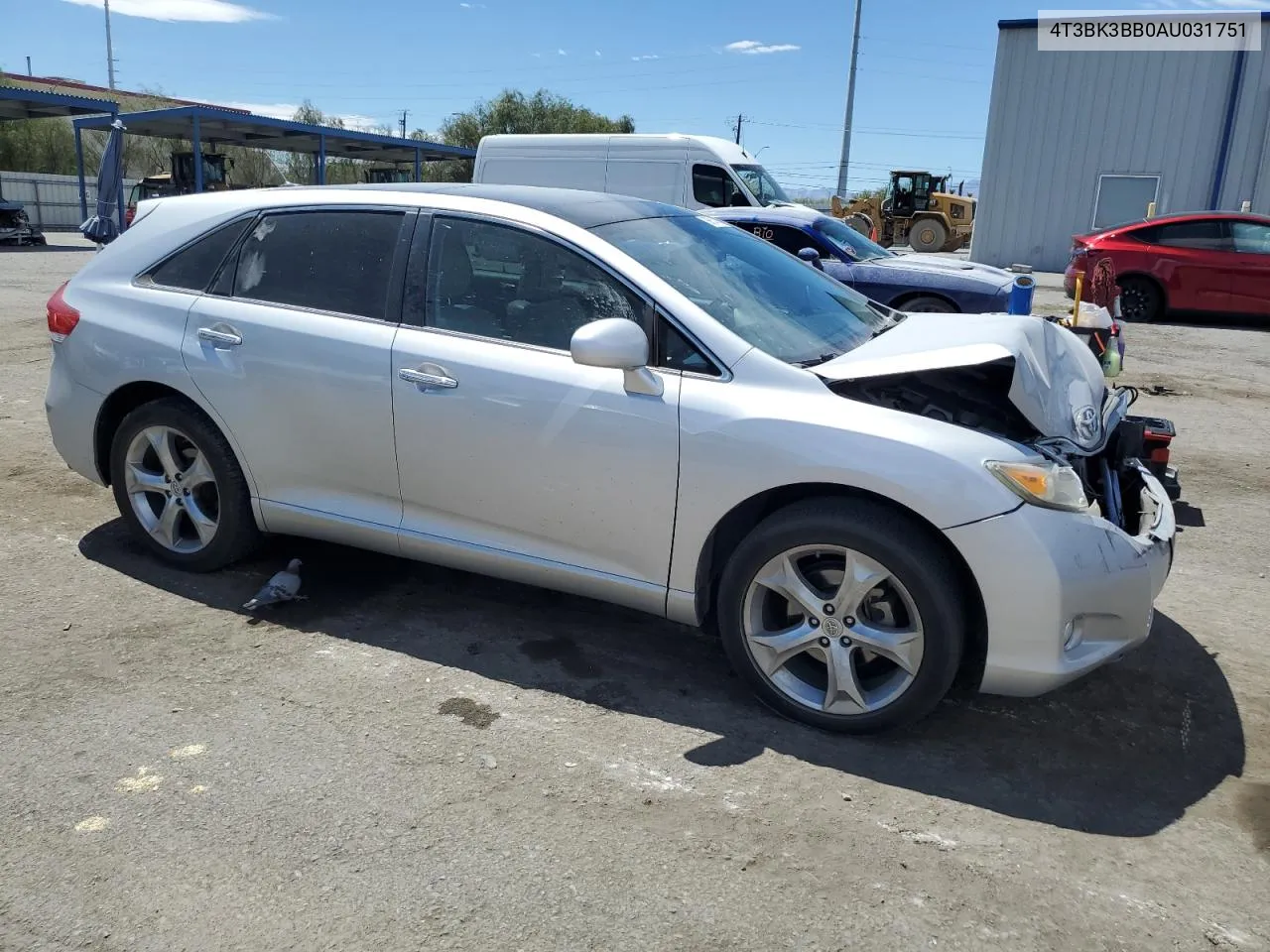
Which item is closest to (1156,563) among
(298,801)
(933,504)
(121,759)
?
(933,504)

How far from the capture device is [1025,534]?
111 inches

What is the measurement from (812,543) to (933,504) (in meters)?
0.38

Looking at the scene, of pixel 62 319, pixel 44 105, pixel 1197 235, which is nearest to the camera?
pixel 62 319

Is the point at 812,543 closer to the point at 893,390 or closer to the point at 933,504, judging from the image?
the point at 933,504

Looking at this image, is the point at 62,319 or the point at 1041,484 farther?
the point at 62,319

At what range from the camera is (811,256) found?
9.52 meters

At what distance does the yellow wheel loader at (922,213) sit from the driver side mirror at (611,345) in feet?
96.5

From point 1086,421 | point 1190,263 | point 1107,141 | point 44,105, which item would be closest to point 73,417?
point 1086,421

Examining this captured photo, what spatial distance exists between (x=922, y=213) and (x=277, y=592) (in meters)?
30.6

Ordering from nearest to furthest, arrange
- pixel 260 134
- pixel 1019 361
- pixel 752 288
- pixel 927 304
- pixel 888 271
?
pixel 1019 361 → pixel 752 288 → pixel 927 304 → pixel 888 271 → pixel 260 134

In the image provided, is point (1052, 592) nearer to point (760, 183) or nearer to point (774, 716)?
point (774, 716)

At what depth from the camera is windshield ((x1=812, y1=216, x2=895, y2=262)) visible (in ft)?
33.9

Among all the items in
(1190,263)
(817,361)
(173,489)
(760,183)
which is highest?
(760,183)

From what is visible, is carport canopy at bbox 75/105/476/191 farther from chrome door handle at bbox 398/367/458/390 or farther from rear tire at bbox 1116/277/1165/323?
chrome door handle at bbox 398/367/458/390
